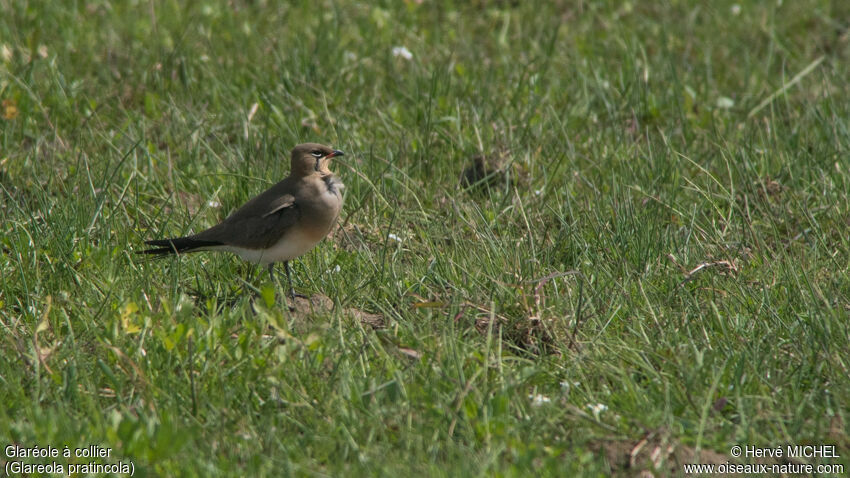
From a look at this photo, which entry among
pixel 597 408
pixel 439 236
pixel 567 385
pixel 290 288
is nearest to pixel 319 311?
pixel 290 288

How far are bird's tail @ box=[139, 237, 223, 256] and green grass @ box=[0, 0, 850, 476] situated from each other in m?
0.12

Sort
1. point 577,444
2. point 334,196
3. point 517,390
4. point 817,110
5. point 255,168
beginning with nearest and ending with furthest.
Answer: point 577,444
point 517,390
point 334,196
point 255,168
point 817,110

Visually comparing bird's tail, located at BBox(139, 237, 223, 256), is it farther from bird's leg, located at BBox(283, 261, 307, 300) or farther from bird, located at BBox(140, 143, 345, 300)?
bird's leg, located at BBox(283, 261, 307, 300)

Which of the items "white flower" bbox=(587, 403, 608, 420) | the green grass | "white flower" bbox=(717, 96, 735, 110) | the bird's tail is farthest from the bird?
"white flower" bbox=(717, 96, 735, 110)

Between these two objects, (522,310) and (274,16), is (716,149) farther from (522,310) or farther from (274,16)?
(274,16)

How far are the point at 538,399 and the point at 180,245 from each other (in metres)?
1.98

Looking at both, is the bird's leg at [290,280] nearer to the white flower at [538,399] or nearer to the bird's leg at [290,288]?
the bird's leg at [290,288]

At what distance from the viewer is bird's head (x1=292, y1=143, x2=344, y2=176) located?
5.31m

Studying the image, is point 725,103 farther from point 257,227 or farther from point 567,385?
point 567,385

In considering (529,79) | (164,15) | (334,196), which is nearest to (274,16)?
(164,15)

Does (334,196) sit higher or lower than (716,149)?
higher

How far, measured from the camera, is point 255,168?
6125mm

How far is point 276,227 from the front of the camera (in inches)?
197

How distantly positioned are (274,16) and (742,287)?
204 inches
